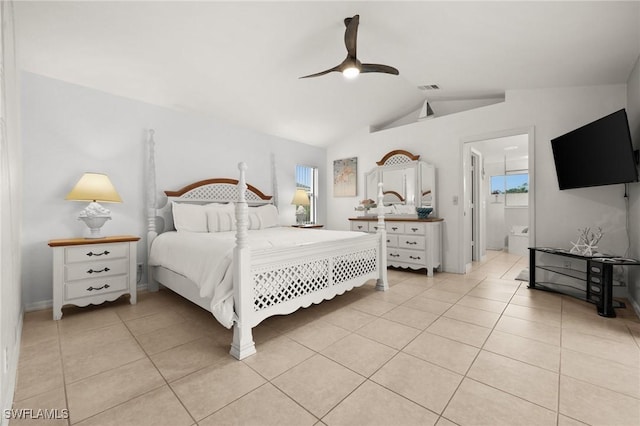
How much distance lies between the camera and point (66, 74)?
3004 mm

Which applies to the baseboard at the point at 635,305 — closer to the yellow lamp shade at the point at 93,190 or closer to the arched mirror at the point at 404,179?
the arched mirror at the point at 404,179

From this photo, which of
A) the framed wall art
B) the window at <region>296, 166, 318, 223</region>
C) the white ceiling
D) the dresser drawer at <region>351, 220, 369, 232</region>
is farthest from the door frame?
the window at <region>296, 166, 318, 223</region>

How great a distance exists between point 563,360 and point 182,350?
2.76 m

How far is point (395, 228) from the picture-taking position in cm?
469

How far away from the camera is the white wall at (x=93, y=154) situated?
293 centimetres

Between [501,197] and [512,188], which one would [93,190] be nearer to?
[501,197]

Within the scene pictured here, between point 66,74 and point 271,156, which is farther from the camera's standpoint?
point 271,156

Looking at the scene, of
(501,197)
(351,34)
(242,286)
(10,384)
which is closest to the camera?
(10,384)

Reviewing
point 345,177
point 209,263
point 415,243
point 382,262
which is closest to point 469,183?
point 415,243

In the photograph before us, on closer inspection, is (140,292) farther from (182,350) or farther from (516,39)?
(516,39)

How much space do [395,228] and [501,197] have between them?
171 inches

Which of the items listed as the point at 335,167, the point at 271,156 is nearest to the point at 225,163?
the point at 271,156

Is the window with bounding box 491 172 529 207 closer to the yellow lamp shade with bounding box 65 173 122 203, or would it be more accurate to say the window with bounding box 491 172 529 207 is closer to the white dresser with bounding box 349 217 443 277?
the white dresser with bounding box 349 217 443 277

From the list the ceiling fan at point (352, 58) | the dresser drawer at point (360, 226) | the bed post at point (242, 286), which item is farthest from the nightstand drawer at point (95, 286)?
the dresser drawer at point (360, 226)
